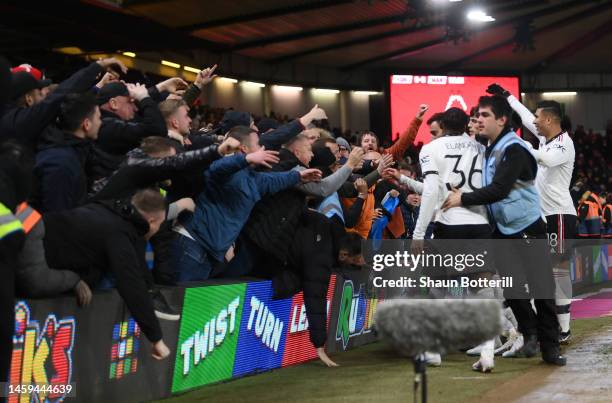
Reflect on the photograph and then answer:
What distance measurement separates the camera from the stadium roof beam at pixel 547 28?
1103 inches

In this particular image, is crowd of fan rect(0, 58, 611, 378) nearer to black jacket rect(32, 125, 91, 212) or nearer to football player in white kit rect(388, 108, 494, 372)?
black jacket rect(32, 125, 91, 212)

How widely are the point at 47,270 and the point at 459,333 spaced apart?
2320mm

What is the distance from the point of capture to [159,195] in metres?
5.50

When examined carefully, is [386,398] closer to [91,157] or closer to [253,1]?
[91,157]

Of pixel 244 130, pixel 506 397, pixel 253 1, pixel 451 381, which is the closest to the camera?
→ pixel 506 397

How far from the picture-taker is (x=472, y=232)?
25.3 ft

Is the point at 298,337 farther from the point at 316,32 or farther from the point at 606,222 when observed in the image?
the point at 316,32

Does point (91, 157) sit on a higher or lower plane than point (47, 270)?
higher

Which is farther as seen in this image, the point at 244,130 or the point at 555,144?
the point at 555,144

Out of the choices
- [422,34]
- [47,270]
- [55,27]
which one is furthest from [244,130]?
[422,34]

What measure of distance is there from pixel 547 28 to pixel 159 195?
2616 centimetres

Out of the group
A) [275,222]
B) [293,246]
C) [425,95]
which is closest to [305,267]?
[293,246]

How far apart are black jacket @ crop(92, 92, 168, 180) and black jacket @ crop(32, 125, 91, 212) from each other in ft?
2.14

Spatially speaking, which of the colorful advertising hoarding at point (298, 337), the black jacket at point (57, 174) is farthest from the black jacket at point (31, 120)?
the colorful advertising hoarding at point (298, 337)
